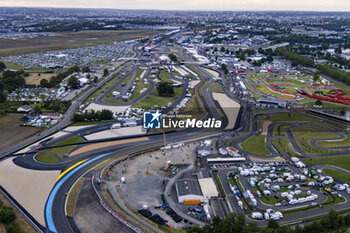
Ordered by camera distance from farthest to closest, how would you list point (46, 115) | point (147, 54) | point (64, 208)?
1. point (147, 54)
2. point (46, 115)
3. point (64, 208)

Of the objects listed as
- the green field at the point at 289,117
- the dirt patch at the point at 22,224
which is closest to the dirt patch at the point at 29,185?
the dirt patch at the point at 22,224

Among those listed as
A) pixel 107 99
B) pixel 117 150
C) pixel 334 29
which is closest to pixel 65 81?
pixel 107 99

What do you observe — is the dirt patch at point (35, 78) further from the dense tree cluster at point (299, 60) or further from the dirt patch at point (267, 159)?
the dense tree cluster at point (299, 60)

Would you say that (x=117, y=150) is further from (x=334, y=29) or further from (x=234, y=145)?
(x=334, y=29)

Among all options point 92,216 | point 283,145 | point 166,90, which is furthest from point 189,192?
point 166,90

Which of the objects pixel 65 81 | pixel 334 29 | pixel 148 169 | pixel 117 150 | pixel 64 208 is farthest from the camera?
pixel 334 29

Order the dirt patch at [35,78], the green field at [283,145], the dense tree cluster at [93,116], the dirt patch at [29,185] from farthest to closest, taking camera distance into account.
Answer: the dirt patch at [35,78]
the dense tree cluster at [93,116]
the green field at [283,145]
the dirt patch at [29,185]

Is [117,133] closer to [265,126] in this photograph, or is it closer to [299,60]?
[265,126]
